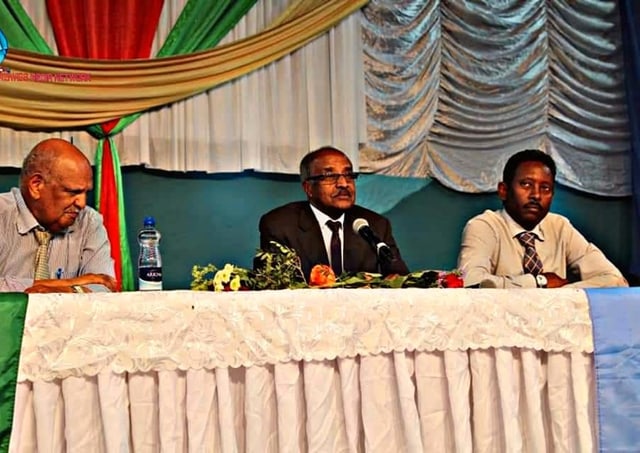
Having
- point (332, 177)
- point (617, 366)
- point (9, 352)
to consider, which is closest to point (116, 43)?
point (332, 177)

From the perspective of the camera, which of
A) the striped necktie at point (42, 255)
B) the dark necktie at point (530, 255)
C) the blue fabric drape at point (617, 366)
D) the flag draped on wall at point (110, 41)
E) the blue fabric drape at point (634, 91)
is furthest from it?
the blue fabric drape at point (634, 91)

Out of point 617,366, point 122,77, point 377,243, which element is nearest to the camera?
point 617,366

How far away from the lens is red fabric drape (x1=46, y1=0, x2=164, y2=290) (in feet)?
11.9

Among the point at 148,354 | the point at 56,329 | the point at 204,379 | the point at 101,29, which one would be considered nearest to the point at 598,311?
the point at 204,379

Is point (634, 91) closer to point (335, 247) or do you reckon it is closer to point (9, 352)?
point (335, 247)

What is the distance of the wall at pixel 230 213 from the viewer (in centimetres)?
382

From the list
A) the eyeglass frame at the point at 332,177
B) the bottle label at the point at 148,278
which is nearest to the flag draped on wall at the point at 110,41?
the eyeglass frame at the point at 332,177

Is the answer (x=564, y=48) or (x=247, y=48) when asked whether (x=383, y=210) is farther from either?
(x=564, y=48)

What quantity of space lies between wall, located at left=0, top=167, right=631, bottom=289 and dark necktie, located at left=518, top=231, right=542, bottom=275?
1.26 m

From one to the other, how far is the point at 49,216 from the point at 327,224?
1.08 meters

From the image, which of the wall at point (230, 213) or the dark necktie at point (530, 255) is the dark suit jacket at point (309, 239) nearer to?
the dark necktie at point (530, 255)

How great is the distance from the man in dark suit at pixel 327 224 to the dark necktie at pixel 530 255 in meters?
0.49

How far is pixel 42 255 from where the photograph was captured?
97.6 inches

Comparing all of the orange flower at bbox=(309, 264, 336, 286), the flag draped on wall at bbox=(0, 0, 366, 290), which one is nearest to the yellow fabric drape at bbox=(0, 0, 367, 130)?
the flag draped on wall at bbox=(0, 0, 366, 290)
